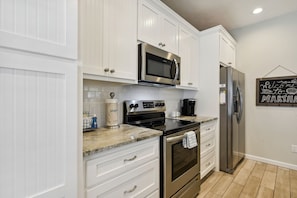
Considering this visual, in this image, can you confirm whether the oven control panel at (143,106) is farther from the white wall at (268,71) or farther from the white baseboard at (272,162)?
the white baseboard at (272,162)

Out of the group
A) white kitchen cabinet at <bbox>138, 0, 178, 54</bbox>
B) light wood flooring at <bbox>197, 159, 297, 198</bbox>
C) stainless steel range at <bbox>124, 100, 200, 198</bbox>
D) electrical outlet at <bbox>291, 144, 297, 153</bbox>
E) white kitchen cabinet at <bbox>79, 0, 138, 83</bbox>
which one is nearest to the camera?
white kitchen cabinet at <bbox>79, 0, 138, 83</bbox>

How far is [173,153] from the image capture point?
62.0 inches

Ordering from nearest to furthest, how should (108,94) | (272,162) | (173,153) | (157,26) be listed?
(173,153), (108,94), (157,26), (272,162)

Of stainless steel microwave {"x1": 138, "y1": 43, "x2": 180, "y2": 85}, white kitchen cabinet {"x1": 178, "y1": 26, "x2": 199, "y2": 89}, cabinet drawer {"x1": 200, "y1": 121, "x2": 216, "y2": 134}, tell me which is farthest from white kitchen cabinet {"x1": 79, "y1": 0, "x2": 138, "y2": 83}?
cabinet drawer {"x1": 200, "y1": 121, "x2": 216, "y2": 134}

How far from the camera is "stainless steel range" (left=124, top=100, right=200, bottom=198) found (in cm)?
149

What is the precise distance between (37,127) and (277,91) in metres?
3.54

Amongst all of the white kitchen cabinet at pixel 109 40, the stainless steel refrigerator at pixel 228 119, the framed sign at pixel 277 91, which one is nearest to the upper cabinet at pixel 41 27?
the white kitchen cabinet at pixel 109 40

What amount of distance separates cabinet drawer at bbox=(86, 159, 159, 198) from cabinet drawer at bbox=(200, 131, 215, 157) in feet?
3.45

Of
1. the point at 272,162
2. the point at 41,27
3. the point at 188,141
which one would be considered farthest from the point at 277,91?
the point at 41,27

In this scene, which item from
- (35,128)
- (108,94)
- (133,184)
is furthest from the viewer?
(108,94)

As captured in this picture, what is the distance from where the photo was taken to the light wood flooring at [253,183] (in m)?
2.02

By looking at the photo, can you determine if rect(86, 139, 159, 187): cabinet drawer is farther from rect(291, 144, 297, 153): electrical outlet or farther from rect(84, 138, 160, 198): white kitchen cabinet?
rect(291, 144, 297, 153): electrical outlet

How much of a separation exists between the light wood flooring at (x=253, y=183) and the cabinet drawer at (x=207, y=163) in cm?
15

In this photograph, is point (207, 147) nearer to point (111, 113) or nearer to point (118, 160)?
point (111, 113)
